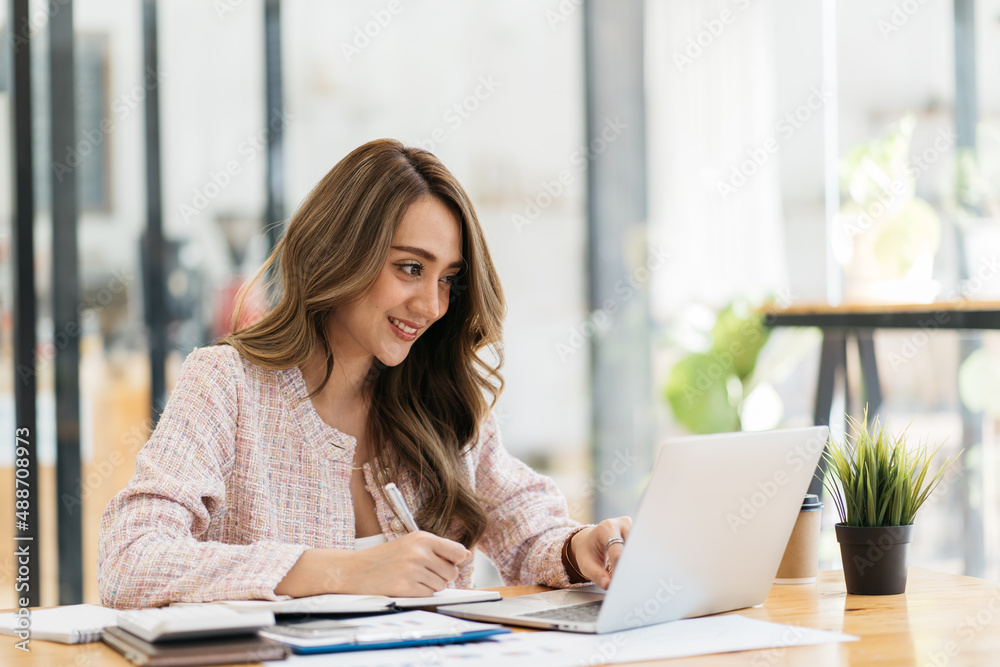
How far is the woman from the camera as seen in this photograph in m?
1.63

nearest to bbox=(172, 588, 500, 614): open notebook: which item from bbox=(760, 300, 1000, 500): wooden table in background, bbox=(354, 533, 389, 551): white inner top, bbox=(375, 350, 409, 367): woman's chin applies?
bbox=(354, 533, 389, 551): white inner top

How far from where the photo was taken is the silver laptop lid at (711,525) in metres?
1.23

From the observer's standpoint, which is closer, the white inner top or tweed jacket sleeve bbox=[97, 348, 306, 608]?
tweed jacket sleeve bbox=[97, 348, 306, 608]

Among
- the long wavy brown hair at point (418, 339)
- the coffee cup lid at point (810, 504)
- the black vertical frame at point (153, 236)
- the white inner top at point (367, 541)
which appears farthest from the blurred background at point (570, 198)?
the white inner top at point (367, 541)

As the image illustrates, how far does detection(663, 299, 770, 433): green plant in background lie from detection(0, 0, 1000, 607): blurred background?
0.01 meters

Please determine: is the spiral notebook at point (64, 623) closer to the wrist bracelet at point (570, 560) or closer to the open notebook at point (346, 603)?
the open notebook at point (346, 603)

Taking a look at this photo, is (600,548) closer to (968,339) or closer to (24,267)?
(968,339)

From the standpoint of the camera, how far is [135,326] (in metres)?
3.62

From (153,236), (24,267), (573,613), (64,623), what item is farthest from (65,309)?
(573,613)

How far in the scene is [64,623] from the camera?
1.29 meters

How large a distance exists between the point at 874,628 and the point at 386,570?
612 mm

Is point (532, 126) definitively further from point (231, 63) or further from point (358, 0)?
point (231, 63)

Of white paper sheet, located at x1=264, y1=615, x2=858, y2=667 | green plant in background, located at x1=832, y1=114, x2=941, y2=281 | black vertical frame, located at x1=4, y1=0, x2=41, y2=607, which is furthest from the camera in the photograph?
black vertical frame, located at x1=4, y1=0, x2=41, y2=607

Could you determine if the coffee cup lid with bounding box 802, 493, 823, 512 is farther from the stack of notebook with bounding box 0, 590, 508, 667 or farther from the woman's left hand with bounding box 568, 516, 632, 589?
the stack of notebook with bounding box 0, 590, 508, 667
